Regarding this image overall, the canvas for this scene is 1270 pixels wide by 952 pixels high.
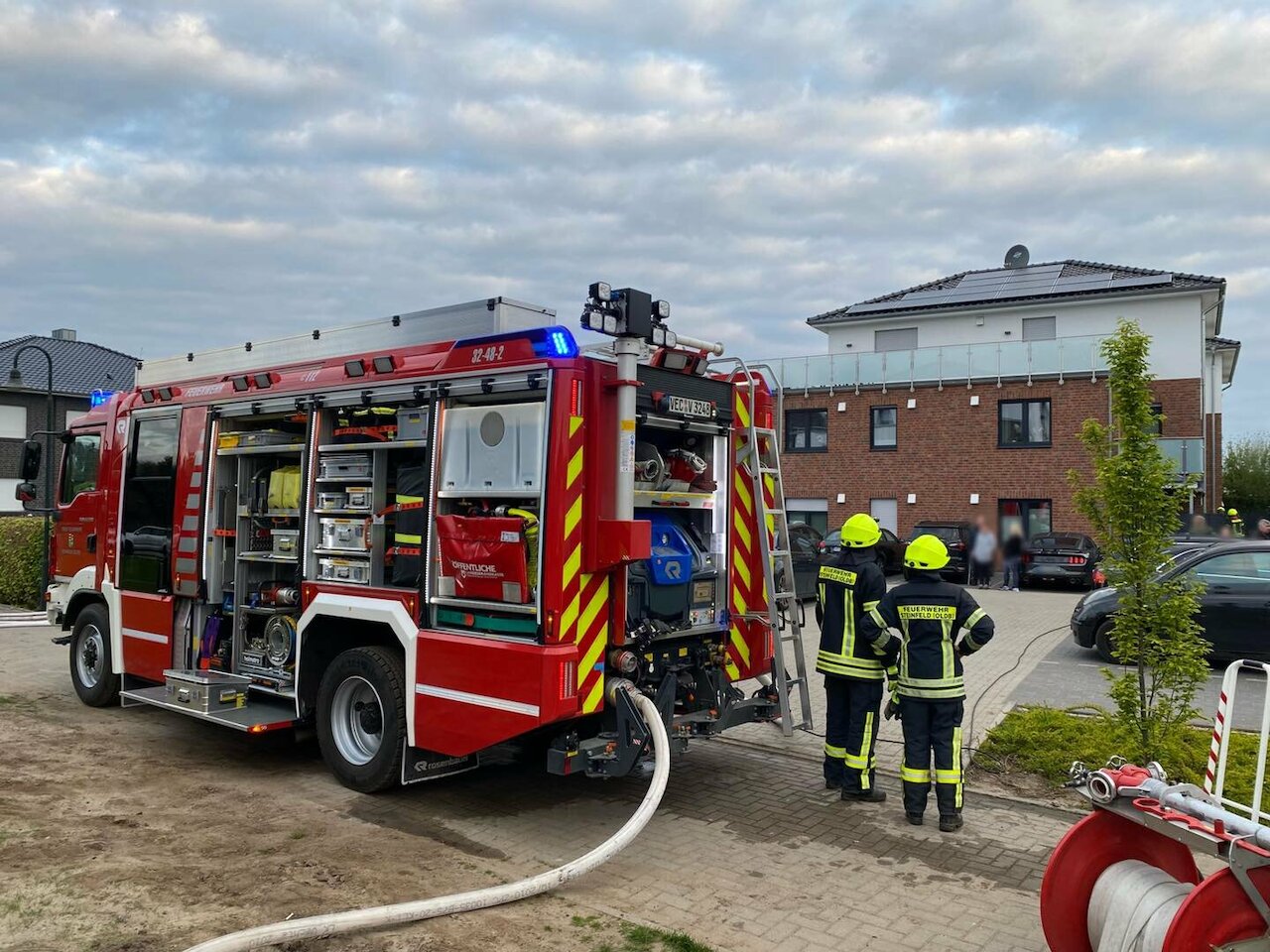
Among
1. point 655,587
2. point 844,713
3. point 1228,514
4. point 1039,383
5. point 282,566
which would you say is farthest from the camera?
point 1039,383

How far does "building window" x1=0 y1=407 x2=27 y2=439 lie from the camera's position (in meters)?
33.1

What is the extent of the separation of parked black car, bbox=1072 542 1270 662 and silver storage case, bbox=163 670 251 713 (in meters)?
9.08

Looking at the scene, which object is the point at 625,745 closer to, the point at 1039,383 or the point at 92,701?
the point at 92,701

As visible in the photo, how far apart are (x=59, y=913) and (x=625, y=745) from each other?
275 centimetres

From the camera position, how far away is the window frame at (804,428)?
29.3m

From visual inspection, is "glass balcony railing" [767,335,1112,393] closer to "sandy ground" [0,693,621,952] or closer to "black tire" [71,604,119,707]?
"black tire" [71,604,119,707]

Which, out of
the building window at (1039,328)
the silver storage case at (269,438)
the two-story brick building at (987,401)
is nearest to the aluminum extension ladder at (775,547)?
the silver storage case at (269,438)

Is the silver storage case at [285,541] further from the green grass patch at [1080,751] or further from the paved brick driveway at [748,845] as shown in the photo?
the green grass patch at [1080,751]

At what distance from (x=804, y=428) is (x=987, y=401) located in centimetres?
551

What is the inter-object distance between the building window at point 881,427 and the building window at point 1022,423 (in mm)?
3025

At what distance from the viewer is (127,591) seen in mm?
8188

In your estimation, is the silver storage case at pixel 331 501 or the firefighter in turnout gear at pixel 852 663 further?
the silver storage case at pixel 331 501

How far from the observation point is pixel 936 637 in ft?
18.8

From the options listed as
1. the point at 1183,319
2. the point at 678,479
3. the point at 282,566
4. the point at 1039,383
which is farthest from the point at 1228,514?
the point at 282,566
